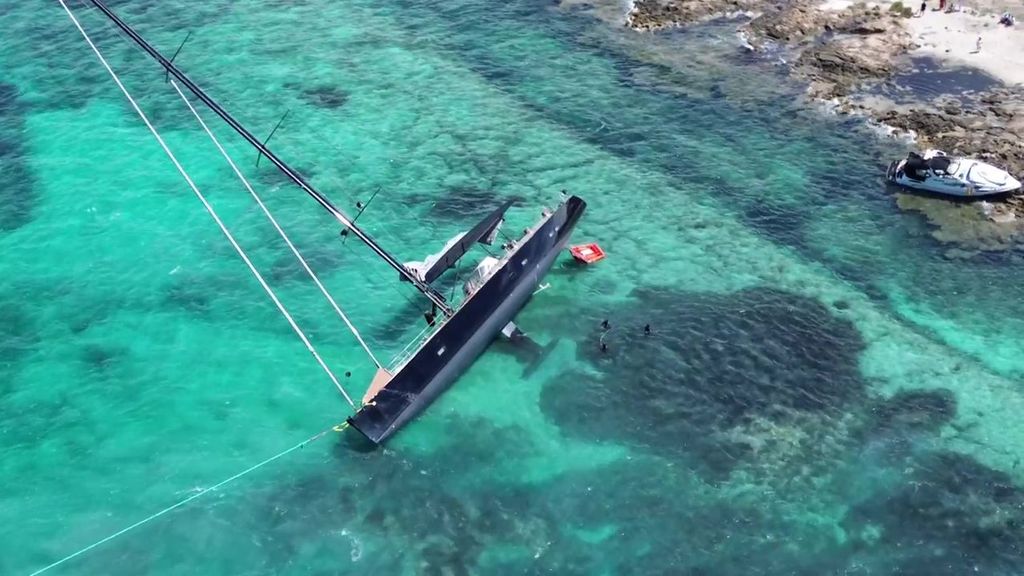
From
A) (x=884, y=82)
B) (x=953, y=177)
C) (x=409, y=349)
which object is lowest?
(x=409, y=349)

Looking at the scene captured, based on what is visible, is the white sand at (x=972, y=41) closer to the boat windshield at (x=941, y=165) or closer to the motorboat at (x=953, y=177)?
the motorboat at (x=953, y=177)

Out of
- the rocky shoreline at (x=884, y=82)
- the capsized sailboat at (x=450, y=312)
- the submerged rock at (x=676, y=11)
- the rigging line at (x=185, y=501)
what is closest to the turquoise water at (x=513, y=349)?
the rigging line at (x=185, y=501)

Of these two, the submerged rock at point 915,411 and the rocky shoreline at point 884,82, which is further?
the rocky shoreline at point 884,82

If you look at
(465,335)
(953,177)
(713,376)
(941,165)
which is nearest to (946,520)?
(713,376)

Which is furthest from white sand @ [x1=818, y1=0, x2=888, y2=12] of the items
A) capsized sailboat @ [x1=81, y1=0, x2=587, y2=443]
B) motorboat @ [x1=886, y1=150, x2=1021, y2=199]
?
capsized sailboat @ [x1=81, y1=0, x2=587, y2=443]

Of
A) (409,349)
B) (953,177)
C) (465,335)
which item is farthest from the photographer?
(953,177)

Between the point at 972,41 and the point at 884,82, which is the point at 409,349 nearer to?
the point at 884,82

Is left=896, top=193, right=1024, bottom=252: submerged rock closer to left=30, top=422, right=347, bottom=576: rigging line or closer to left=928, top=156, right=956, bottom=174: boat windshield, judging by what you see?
left=928, top=156, right=956, bottom=174: boat windshield
